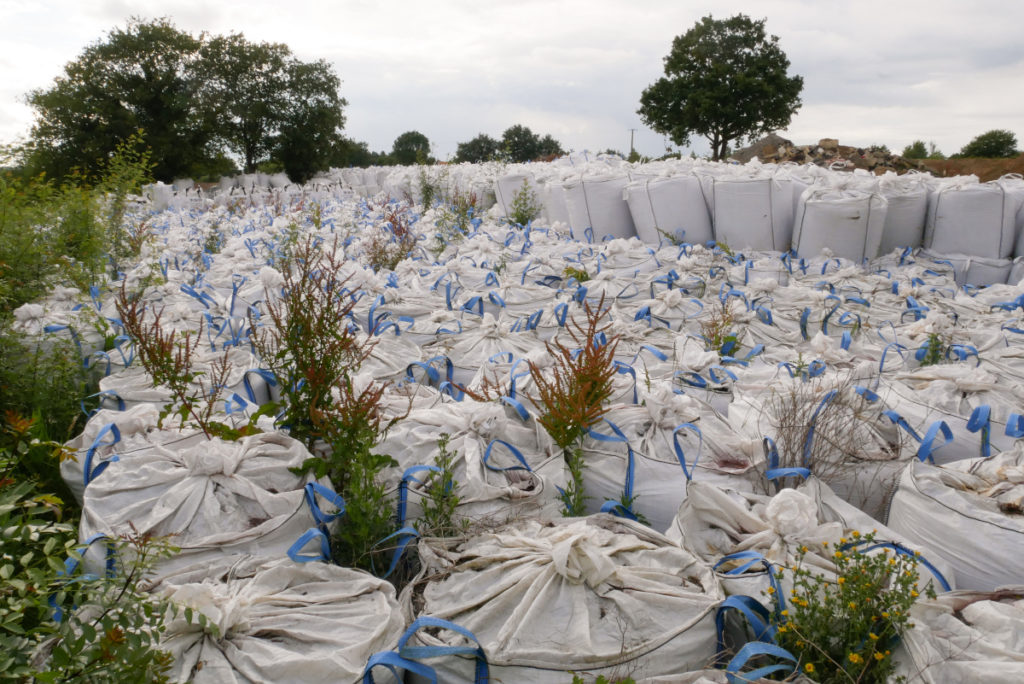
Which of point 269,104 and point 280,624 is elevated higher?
point 269,104

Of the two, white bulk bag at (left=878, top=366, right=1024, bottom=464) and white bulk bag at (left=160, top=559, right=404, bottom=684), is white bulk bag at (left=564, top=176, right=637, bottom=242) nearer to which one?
white bulk bag at (left=878, top=366, right=1024, bottom=464)

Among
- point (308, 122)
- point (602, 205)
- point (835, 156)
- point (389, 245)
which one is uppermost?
point (308, 122)

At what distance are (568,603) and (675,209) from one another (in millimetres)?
Answer: 5302

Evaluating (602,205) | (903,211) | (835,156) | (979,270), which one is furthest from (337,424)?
(835,156)

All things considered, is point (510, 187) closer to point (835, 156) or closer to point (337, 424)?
point (337, 424)

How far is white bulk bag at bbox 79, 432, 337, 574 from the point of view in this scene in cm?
175

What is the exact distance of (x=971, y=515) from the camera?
1.79m

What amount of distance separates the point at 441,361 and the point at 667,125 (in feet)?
84.8

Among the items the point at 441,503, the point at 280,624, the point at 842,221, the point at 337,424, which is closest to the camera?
the point at 280,624

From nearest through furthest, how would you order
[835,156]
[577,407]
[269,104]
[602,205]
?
[577,407]
[602,205]
[835,156]
[269,104]

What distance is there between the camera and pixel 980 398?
253 centimetres

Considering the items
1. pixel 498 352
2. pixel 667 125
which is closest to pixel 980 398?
pixel 498 352

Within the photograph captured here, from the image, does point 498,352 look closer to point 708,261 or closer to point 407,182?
point 708,261

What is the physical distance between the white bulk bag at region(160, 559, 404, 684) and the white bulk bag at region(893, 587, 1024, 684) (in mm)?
1161
